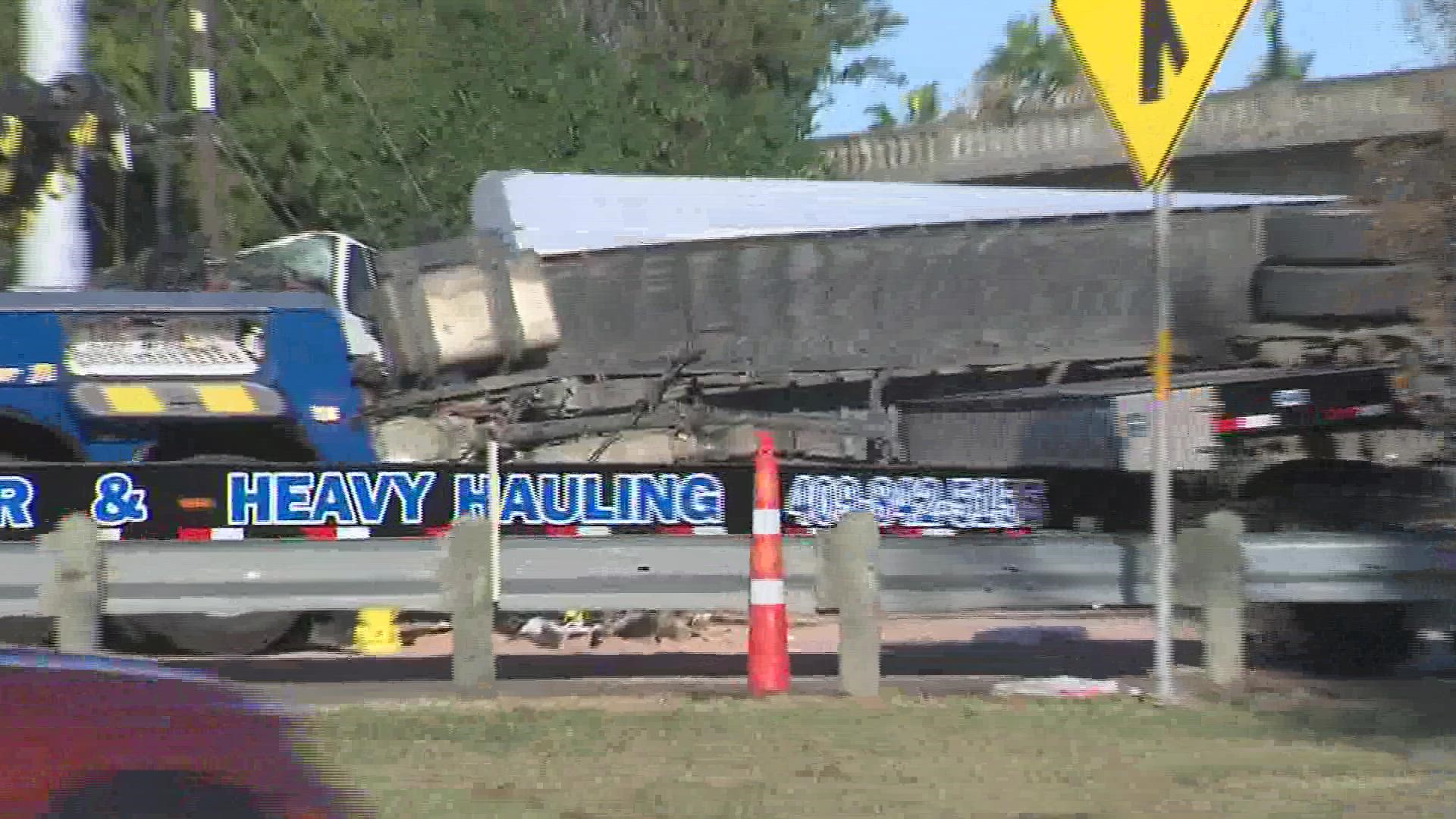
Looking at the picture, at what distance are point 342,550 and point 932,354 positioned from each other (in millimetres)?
6786

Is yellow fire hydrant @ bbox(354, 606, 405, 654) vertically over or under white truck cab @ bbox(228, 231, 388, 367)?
under

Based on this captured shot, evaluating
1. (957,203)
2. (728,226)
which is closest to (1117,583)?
(728,226)

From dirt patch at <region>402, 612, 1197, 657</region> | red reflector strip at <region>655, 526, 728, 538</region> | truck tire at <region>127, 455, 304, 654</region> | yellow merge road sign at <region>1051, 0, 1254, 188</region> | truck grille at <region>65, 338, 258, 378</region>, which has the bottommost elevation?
dirt patch at <region>402, 612, 1197, 657</region>

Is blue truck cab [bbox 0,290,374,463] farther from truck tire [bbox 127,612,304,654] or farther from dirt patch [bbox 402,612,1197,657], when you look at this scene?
dirt patch [bbox 402,612,1197,657]

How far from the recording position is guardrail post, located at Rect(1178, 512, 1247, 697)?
37.2 feet

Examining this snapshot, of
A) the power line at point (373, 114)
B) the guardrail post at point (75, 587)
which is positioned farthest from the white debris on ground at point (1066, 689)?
the power line at point (373, 114)

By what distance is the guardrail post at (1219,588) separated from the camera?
11344 millimetres

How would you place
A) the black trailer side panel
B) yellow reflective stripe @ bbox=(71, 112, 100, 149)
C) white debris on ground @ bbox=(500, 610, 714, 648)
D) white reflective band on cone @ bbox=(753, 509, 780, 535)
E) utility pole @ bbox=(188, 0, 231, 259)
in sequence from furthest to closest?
1. utility pole @ bbox=(188, 0, 231, 259)
2. the black trailer side panel
3. yellow reflective stripe @ bbox=(71, 112, 100, 149)
4. white debris on ground @ bbox=(500, 610, 714, 648)
5. white reflective band on cone @ bbox=(753, 509, 780, 535)

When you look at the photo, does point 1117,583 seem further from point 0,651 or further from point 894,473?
point 0,651

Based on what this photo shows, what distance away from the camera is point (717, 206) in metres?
22.2

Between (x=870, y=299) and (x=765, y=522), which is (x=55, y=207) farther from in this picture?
(x=765, y=522)

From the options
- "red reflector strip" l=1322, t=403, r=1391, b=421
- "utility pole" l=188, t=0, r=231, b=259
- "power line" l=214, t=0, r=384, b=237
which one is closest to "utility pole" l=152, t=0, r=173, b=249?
"utility pole" l=188, t=0, r=231, b=259

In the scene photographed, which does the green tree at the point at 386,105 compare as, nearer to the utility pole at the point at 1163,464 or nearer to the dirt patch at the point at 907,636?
the dirt patch at the point at 907,636

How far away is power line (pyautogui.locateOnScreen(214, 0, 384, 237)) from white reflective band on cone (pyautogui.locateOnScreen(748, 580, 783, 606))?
22.3 m
